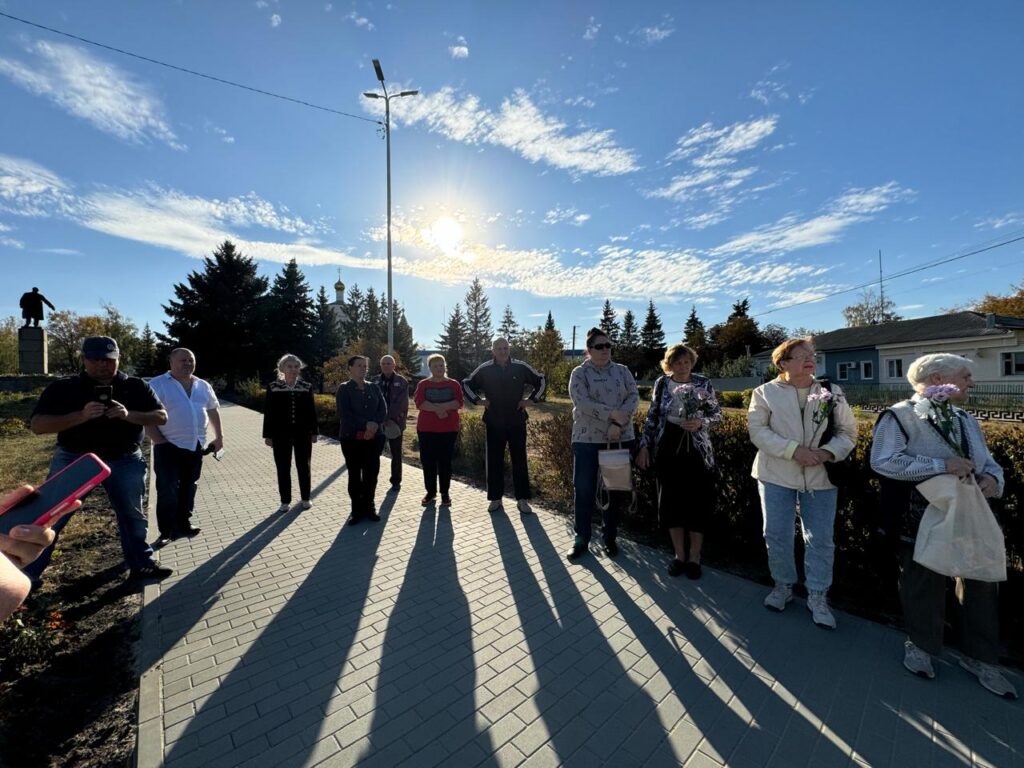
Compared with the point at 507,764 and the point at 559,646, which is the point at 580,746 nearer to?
the point at 507,764

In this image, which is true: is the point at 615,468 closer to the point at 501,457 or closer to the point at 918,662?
the point at 501,457

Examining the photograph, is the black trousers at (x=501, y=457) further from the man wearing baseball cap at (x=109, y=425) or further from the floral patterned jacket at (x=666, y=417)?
the man wearing baseball cap at (x=109, y=425)

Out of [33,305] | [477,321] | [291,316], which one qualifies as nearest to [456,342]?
[477,321]

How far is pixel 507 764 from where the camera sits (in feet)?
6.77

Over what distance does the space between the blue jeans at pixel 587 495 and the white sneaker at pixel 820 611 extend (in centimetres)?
161

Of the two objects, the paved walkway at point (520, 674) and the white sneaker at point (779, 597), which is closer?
the paved walkway at point (520, 674)

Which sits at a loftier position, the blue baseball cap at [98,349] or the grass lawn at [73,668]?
the blue baseball cap at [98,349]

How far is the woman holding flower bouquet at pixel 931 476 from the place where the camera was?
2508 millimetres

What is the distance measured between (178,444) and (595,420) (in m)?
4.14

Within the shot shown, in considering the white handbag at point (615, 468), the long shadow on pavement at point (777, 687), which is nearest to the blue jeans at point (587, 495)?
the white handbag at point (615, 468)

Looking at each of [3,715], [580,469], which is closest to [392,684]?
[3,715]

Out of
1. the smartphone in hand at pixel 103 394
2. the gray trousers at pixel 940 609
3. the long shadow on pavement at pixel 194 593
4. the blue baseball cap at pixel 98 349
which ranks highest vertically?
the blue baseball cap at pixel 98 349

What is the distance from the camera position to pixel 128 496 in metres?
3.76

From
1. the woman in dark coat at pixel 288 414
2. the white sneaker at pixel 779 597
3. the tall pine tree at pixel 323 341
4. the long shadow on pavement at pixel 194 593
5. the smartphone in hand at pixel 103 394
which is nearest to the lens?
the long shadow on pavement at pixel 194 593
